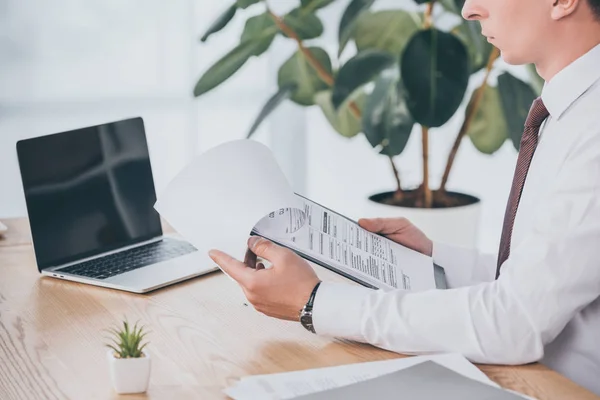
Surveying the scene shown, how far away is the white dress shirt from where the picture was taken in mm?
1145

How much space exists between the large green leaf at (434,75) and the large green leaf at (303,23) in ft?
1.37

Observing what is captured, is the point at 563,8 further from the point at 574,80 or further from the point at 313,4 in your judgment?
the point at 313,4

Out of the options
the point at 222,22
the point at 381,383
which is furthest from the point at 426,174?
the point at 381,383

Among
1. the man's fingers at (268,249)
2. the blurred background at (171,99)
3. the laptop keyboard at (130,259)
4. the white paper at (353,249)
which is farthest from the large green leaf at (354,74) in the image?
the man's fingers at (268,249)

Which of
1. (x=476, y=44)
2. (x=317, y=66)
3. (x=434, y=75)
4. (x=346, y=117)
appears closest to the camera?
(x=434, y=75)

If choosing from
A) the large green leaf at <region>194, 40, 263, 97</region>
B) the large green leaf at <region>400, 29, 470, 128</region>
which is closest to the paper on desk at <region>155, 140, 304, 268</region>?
the large green leaf at <region>400, 29, 470, 128</region>

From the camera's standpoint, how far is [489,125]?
9.18 feet

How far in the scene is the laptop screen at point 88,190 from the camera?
154 cm

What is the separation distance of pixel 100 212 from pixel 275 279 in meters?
0.51

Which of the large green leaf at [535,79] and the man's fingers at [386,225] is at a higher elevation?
the large green leaf at [535,79]

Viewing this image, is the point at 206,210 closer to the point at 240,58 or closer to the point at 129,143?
the point at 129,143

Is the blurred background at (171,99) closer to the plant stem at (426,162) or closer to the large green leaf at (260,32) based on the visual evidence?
the large green leaf at (260,32)

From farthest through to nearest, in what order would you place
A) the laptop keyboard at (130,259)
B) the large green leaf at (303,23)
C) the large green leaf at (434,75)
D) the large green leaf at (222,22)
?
1. the large green leaf at (303,23)
2. the large green leaf at (222,22)
3. the large green leaf at (434,75)
4. the laptop keyboard at (130,259)

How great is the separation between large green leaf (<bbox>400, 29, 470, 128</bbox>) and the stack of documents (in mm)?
1327
